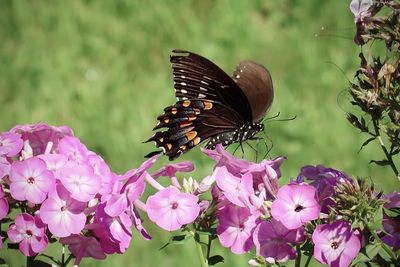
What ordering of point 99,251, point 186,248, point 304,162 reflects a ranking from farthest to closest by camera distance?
point 304,162, point 186,248, point 99,251

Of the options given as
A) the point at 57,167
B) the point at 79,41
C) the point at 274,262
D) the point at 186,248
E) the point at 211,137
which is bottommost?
the point at 186,248

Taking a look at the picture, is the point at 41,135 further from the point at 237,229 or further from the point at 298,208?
the point at 298,208

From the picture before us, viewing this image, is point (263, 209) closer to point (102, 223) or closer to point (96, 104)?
point (102, 223)

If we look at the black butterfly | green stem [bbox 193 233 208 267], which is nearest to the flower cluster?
green stem [bbox 193 233 208 267]

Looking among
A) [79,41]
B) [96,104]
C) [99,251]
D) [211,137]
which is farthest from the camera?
[79,41]

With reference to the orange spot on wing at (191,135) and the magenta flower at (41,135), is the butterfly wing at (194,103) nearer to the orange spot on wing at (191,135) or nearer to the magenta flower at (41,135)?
the orange spot on wing at (191,135)

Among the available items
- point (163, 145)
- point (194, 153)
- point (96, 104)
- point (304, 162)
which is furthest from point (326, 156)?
point (163, 145)

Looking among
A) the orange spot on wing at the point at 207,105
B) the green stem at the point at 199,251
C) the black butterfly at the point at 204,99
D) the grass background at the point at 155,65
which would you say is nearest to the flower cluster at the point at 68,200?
the green stem at the point at 199,251
